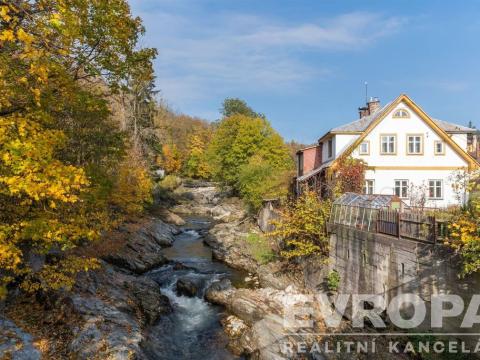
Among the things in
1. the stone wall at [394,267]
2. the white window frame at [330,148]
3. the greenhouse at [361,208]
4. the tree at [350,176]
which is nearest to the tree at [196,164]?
the white window frame at [330,148]

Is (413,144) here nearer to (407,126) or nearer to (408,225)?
(407,126)

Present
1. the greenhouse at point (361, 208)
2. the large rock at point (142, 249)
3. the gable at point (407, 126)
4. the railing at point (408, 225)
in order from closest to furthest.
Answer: the railing at point (408, 225) → the greenhouse at point (361, 208) → the large rock at point (142, 249) → the gable at point (407, 126)

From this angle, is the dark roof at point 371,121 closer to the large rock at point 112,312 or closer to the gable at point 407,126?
the gable at point 407,126

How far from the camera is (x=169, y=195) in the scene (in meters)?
54.0

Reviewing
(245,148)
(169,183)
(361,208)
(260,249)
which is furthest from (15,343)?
(169,183)

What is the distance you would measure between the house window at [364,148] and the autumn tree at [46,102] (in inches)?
803

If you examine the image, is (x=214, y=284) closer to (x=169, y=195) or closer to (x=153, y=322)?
(x=153, y=322)

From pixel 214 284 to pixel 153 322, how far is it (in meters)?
4.78

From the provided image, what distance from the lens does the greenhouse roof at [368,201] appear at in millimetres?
16297

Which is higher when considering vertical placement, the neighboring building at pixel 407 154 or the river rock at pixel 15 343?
the neighboring building at pixel 407 154

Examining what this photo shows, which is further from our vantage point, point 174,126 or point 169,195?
point 174,126

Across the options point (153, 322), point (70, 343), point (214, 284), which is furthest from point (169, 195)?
point (70, 343)

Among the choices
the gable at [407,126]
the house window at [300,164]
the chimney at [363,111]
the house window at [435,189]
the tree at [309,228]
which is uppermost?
the chimney at [363,111]

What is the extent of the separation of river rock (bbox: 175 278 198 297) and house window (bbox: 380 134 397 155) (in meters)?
18.5
